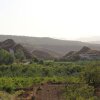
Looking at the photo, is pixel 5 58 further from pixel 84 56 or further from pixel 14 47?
pixel 84 56

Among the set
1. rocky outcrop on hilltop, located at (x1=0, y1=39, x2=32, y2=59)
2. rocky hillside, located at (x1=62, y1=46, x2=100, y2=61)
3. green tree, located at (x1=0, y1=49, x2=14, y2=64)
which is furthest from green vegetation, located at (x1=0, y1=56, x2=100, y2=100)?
rocky outcrop on hilltop, located at (x1=0, y1=39, x2=32, y2=59)

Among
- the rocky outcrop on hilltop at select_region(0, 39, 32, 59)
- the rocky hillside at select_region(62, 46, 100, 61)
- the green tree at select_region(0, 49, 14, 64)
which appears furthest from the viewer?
the rocky outcrop on hilltop at select_region(0, 39, 32, 59)

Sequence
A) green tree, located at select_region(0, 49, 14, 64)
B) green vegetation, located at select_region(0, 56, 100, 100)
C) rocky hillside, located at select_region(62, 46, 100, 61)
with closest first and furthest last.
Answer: green vegetation, located at select_region(0, 56, 100, 100) → green tree, located at select_region(0, 49, 14, 64) → rocky hillside, located at select_region(62, 46, 100, 61)

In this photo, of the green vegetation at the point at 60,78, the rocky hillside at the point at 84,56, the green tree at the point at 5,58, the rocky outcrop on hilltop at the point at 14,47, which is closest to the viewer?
the green vegetation at the point at 60,78

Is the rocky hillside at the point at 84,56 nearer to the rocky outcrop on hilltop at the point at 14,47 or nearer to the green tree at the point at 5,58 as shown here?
the rocky outcrop on hilltop at the point at 14,47

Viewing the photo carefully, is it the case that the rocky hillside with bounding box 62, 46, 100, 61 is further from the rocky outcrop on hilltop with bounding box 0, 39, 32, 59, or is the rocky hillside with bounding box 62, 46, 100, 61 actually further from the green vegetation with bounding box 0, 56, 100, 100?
the green vegetation with bounding box 0, 56, 100, 100

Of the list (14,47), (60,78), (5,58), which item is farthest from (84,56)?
(60,78)

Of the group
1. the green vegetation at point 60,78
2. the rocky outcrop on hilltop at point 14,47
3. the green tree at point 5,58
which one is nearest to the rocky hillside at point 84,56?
the rocky outcrop on hilltop at point 14,47

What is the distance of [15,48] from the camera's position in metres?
70.8

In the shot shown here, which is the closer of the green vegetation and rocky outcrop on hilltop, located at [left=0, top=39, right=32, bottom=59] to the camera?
the green vegetation

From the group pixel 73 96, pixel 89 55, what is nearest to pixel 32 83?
pixel 73 96

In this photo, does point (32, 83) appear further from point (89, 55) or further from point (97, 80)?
point (89, 55)

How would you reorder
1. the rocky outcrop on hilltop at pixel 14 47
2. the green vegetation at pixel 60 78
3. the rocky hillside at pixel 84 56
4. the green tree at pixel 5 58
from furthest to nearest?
the rocky outcrop on hilltop at pixel 14 47 → the rocky hillside at pixel 84 56 → the green tree at pixel 5 58 → the green vegetation at pixel 60 78

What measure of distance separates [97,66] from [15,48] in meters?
38.9
